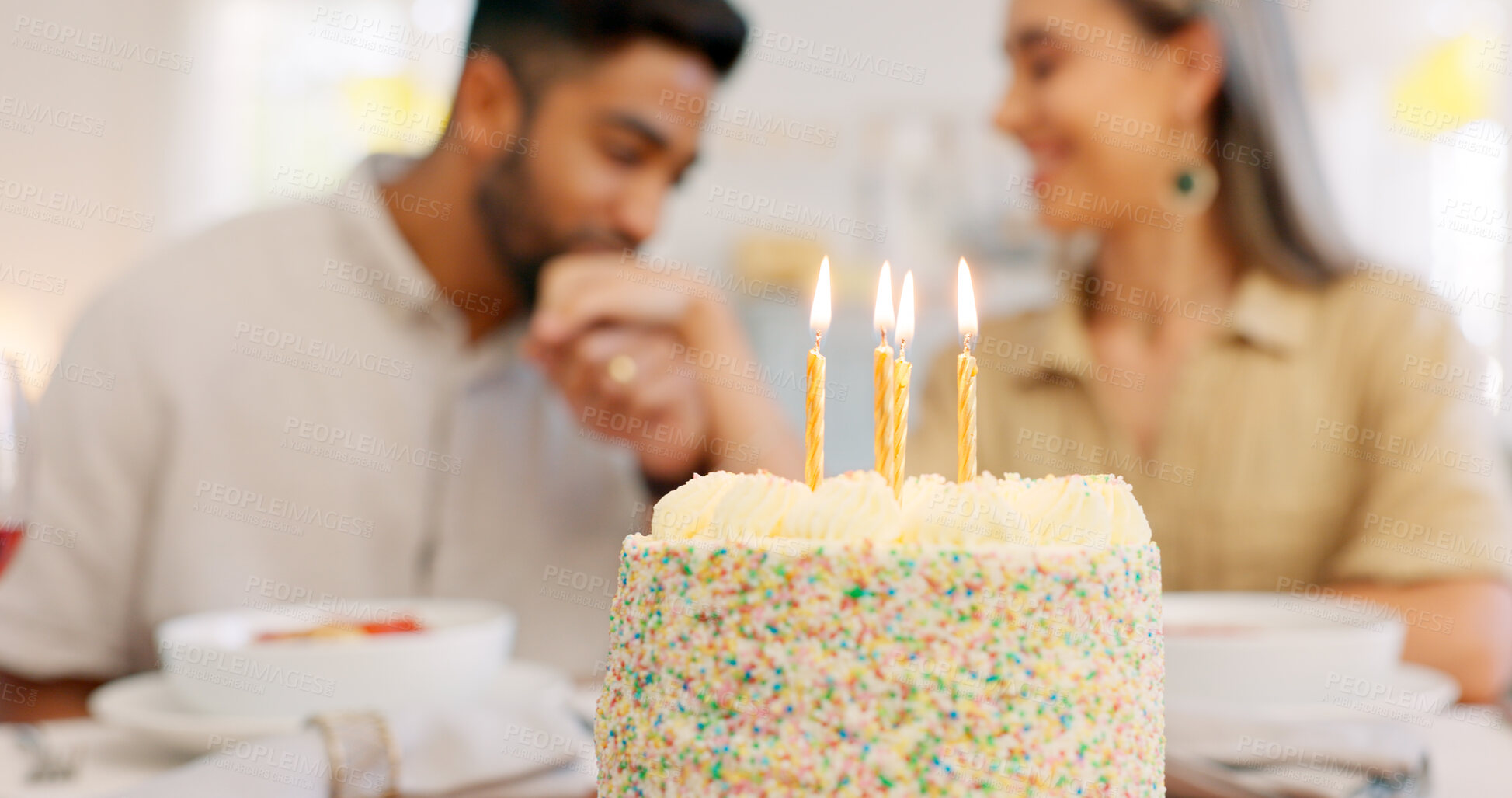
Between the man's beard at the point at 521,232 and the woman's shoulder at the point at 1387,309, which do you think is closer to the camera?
the man's beard at the point at 521,232

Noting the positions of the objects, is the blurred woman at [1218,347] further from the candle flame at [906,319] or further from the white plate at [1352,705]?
the candle flame at [906,319]

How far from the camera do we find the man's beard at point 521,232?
166cm

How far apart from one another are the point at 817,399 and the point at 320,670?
2.17ft

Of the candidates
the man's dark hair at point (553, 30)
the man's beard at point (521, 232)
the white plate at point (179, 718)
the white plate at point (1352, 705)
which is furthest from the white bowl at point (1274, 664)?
the man's dark hair at point (553, 30)

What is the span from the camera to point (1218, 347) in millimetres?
1807

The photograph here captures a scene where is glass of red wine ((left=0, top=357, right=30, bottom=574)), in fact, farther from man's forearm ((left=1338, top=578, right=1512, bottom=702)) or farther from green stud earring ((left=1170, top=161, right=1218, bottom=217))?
man's forearm ((left=1338, top=578, right=1512, bottom=702))

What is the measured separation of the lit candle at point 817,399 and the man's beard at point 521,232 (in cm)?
116

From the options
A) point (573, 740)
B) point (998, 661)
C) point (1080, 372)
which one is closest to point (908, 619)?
point (998, 661)

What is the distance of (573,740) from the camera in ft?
2.83

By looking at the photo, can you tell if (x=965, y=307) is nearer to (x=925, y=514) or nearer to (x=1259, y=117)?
(x=925, y=514)

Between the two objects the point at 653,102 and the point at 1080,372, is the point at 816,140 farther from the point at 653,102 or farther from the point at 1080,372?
the point at 1080,372

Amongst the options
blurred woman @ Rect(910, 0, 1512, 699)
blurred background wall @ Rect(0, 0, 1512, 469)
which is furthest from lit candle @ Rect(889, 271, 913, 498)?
blurred woman @ Rect(910, 0, 1512, 699)

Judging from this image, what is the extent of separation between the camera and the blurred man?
1601 millimetres

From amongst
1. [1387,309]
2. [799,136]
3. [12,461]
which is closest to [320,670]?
[12,461]
